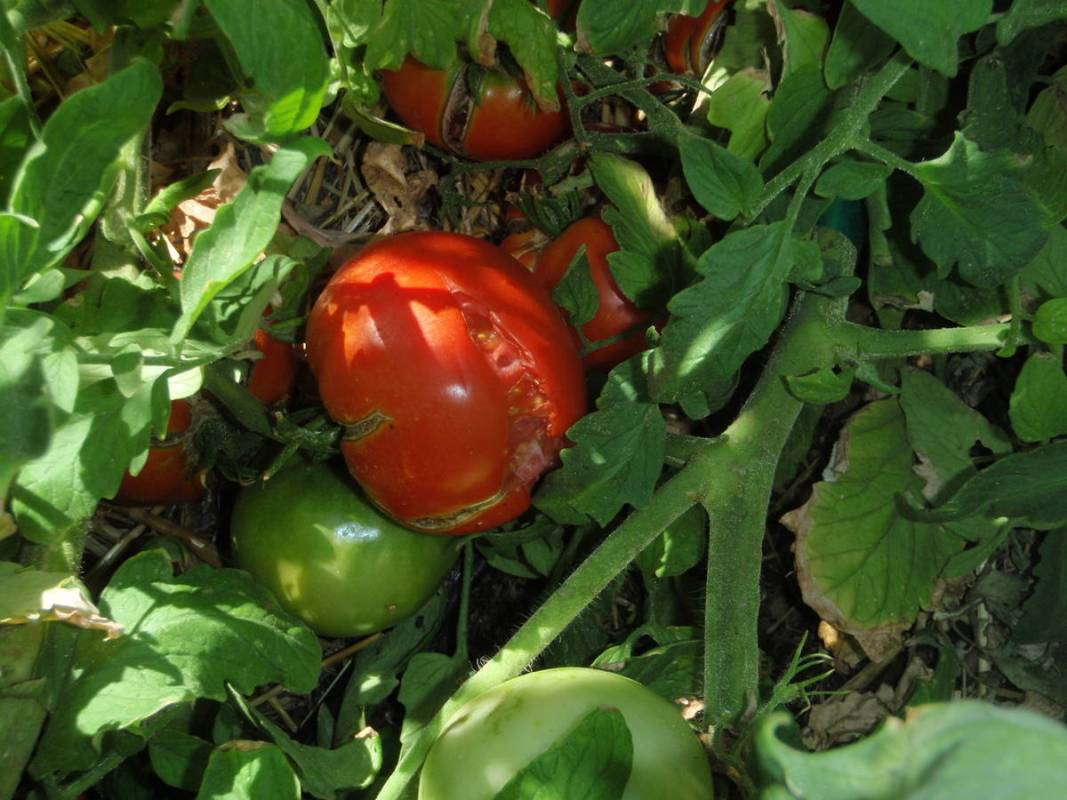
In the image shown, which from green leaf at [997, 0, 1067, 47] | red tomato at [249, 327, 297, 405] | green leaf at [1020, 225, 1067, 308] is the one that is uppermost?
green leaf at [997, 0, 1067, 47]

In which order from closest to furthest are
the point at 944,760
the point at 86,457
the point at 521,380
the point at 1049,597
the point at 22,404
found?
the point at 944,760 → the point at 22,404 → the point at 86,457 → the point at 521,380 → the point at 1049,597

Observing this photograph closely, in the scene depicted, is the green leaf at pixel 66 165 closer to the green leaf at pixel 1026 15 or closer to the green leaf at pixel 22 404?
the green leaf at pixel 22 404

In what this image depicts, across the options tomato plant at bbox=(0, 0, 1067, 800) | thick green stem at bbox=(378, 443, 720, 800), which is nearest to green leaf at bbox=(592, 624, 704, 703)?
tomato plant at bbox=(0, 0, 1067, 800)

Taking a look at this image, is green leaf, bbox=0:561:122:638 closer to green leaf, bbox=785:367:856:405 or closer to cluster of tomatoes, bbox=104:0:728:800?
cluster of tomatoes, bbox=104:0:728:800

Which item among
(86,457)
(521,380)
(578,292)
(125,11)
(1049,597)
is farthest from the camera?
(1049,597)

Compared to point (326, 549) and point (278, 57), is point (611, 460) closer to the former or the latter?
point (326, 549)

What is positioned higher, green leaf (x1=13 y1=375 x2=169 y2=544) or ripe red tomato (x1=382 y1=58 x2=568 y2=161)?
ripe red tomato (x1=382 y1=58 x2=568 y2=161)

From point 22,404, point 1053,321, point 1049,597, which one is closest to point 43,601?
point 22,404
